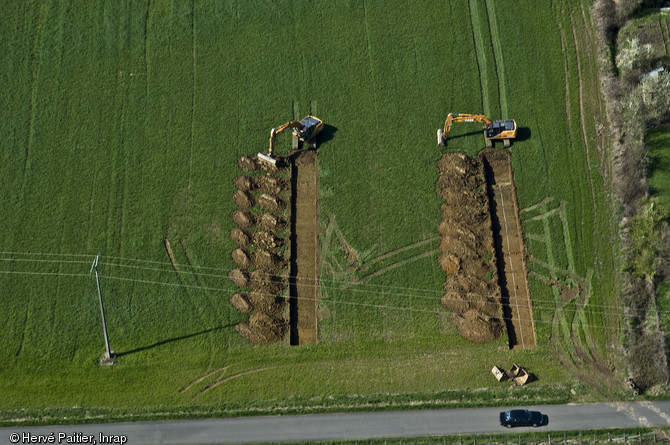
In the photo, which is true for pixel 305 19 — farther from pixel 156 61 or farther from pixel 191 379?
pixel 191 379

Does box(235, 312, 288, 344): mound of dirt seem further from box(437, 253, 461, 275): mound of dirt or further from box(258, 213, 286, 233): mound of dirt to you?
box(437, 253, 461, 275): mound of dirt

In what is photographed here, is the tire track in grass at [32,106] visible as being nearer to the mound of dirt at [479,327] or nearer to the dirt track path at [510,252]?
the mound of dirt at [479,327]

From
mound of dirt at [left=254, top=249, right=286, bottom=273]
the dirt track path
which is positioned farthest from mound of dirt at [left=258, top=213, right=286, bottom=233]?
the dirt track path

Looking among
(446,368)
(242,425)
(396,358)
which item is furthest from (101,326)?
(446,368)

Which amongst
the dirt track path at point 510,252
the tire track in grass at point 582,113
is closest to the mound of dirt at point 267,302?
the dirt track path at point 510,252

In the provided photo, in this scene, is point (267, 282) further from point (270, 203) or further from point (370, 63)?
point (370, 63)

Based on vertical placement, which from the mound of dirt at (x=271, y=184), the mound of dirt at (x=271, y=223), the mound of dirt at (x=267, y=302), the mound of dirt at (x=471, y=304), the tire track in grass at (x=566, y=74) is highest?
the tire track in grass at (x=566, y=74)

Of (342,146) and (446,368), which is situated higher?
(342,146)
